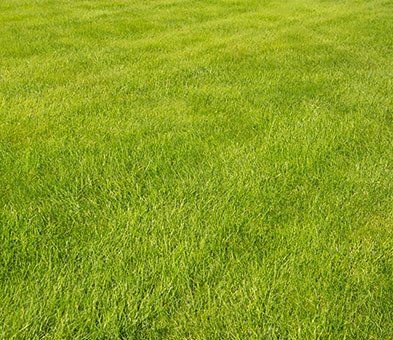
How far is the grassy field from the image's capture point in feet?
6.04

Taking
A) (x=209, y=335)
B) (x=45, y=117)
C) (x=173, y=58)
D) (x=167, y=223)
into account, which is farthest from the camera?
(x=173, y=58)

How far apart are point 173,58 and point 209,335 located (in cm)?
462

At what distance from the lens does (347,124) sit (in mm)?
3740

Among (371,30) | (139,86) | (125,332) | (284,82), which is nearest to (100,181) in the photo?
(125,332)

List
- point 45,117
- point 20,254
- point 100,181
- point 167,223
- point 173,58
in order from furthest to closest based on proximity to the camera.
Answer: point 173,58 < point 45,117 < point 100,181 < point 167,223 < point 20,254

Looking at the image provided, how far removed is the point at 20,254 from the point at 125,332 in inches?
29.3

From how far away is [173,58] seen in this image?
577 cm

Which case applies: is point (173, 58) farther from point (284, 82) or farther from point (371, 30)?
point (371, 30)

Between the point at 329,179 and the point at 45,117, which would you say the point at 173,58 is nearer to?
the point at 45,117

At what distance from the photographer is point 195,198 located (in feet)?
8.60

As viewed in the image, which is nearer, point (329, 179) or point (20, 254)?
point (20, 254)

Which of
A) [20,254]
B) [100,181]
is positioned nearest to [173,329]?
[20,254]

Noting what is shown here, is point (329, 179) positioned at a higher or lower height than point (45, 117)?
lower

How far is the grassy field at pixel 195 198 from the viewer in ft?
6.04
